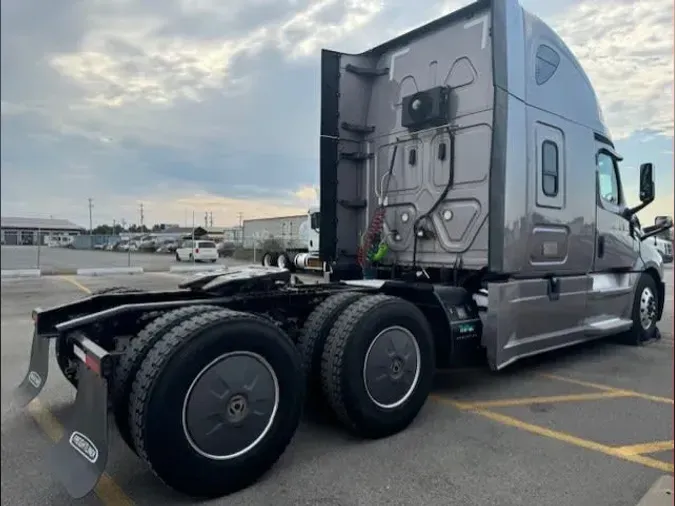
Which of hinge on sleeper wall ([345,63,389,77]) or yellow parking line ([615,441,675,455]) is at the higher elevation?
hinge on sleeper wall ([345,63,389,77])

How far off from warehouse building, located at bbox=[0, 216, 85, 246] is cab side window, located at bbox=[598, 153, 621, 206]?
18.9 ft

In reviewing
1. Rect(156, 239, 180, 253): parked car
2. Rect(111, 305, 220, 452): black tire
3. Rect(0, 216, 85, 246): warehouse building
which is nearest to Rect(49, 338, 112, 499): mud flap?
Rect(111, 305, 220, 452): black tire

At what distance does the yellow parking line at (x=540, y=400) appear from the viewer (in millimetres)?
4562

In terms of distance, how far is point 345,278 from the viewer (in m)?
5.93

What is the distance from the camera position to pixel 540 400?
15.5 feet

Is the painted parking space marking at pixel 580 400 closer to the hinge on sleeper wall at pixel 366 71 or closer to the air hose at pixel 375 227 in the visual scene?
the air hose at pixel 375 227

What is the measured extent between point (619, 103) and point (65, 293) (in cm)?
475

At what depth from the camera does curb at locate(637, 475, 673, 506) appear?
2.86 meters

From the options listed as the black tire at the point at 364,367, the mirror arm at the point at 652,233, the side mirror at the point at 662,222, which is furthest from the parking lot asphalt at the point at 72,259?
the mirror arm at the point at 652,233

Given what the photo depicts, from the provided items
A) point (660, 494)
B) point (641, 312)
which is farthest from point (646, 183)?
point (660, 494)

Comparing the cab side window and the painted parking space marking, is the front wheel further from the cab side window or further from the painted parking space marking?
the cab side window

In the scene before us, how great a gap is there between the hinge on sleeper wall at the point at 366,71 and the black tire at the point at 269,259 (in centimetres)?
A: 219

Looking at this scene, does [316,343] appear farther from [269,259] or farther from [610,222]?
[610,222]

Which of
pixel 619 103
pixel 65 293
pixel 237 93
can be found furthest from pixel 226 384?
pixel 619 103
